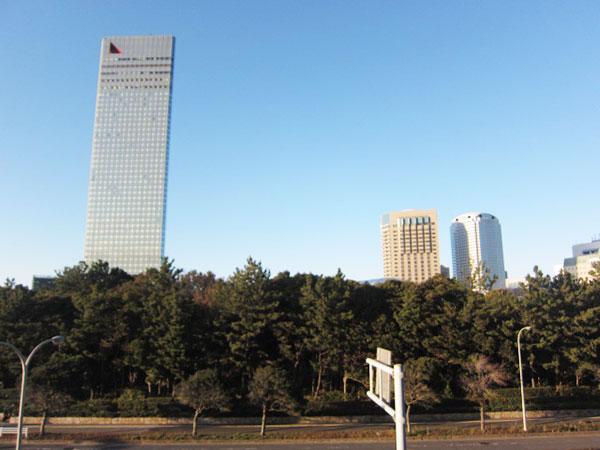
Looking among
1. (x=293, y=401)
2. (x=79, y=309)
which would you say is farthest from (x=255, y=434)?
(x=79, y=309)

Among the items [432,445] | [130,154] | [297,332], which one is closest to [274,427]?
[297,332]

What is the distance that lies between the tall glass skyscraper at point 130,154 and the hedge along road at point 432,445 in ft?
408

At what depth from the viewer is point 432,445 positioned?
28094 millimetres

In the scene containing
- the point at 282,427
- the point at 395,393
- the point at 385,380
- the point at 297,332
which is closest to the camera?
the point at 395,393

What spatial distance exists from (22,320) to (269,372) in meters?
21.8

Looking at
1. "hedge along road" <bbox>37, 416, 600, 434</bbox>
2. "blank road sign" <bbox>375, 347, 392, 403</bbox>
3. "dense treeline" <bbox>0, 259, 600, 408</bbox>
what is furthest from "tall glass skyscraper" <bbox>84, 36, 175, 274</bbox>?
"blank road sign" <bbox>375, 347, 392, 403</bbox>

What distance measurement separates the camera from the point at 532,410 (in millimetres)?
39438

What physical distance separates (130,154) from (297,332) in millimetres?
131871

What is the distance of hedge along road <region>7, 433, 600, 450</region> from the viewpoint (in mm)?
27453

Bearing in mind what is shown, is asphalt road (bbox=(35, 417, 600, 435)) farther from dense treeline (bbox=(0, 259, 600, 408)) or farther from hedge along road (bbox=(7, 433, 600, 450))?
hedge along road (bbox=(7, 433, 600, 450))

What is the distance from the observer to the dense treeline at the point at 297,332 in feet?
128

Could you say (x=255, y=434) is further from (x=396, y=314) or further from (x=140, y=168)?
(x=140, y=168)

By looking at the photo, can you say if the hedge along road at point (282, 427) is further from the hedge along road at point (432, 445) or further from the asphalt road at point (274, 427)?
the hedge along road at point (432, 445)

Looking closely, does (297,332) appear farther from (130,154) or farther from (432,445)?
(130,154)
